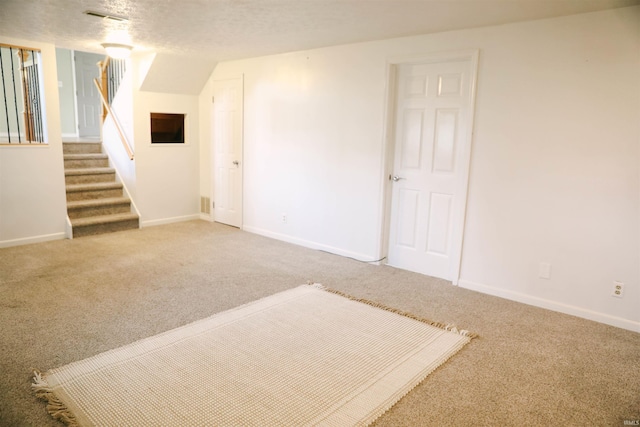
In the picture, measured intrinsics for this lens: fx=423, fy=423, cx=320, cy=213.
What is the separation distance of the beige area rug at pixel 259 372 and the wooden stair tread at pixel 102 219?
314 cm

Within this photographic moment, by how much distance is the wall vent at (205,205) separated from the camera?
6551mm

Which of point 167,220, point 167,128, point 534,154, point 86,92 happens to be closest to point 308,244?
point 167,220

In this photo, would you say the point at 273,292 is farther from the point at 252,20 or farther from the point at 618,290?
the point at 618,290

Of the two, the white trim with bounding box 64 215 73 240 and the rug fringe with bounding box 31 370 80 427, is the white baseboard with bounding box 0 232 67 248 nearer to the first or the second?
the white trim with bounding box 64 215 73 240

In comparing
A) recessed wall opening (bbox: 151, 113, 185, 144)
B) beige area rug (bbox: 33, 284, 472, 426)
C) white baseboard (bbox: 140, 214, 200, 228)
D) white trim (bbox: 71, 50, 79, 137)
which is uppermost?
white trim (bbox: 71, 50, 79, 137)

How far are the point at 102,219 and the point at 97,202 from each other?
279 millimetres

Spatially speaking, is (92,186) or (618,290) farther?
(92,186)

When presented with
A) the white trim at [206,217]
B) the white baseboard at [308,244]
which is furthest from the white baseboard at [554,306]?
the white trim at [206,217]

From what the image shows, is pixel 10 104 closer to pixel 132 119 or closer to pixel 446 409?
pixel 132 119

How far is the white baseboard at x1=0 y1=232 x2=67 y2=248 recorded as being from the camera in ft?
15.9

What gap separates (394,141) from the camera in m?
4.45

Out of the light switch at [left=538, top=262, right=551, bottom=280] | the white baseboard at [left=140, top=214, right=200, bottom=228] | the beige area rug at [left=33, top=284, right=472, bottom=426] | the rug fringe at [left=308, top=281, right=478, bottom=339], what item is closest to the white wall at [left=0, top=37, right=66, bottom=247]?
the white baseboard at [left=140, top=214, right=200, bottom=228]

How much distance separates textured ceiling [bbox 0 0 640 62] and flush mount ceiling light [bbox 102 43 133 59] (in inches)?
4.8

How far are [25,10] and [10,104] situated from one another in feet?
16.4
